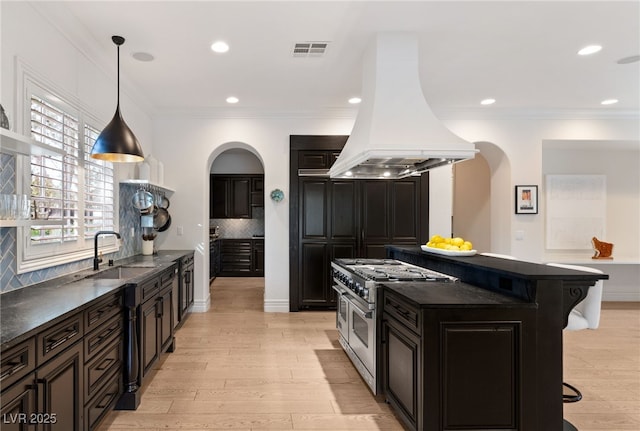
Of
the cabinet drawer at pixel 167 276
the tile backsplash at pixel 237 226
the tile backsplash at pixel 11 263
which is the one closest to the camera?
the tile backsplash at pixel 11 263

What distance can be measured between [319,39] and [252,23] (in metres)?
0.60

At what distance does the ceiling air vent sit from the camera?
3176 mm

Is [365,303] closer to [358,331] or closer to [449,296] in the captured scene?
[358,331]

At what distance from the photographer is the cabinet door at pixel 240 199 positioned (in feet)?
26.5

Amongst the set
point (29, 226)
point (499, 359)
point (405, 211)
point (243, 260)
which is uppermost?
point (405, 211)

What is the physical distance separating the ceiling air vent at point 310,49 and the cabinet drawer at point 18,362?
9.54 ft

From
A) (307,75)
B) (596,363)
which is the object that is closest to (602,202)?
(596,363)

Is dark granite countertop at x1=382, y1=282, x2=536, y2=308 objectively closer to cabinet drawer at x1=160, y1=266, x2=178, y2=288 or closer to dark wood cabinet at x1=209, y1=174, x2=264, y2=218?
cabinet drawer at x1=160, y1=266, x2=178, y2=288

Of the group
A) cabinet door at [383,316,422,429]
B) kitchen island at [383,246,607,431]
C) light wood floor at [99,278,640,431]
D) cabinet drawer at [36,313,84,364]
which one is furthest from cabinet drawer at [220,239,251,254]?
kitchen island at [383,246,607,431]

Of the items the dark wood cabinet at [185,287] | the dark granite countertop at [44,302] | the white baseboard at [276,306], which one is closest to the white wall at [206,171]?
the white baseboard at [276,306]

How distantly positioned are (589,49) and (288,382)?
13.4ft

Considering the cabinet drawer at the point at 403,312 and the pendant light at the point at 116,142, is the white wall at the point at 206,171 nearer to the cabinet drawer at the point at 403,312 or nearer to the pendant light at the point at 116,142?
the pendant light at the point at 116,142

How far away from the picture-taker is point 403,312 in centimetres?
219

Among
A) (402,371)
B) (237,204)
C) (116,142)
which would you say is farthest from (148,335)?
(237,204)
